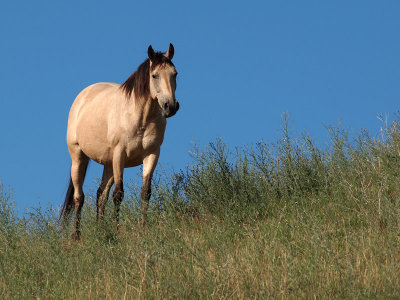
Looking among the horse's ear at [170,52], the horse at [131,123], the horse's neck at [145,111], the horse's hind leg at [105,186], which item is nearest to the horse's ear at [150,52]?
the horse at [131,123]

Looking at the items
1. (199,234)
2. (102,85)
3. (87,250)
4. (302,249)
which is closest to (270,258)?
(302,249)

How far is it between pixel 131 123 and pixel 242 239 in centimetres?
256

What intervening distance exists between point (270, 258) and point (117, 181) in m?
3.59

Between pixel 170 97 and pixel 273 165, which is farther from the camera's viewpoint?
pixel 273 165

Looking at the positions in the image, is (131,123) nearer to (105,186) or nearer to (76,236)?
(105,186)

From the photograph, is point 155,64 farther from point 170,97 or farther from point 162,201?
point 162,201

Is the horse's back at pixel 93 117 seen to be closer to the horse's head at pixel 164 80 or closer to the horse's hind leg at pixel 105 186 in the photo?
the horse's hind leg at pixel 105 186

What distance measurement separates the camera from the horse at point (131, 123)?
8336mm

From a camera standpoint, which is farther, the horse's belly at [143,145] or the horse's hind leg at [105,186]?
the horse's hind leg at [105,186]

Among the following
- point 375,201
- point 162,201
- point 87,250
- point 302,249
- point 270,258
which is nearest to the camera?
point 270,258

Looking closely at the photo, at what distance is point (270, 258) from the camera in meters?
5.83

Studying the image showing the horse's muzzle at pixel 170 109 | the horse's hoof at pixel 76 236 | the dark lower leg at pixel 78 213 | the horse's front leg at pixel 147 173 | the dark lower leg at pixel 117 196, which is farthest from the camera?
the dark lower leg at pixel 78 213

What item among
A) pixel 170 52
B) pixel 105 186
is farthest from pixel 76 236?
pixel 170 52

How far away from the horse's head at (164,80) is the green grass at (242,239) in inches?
57.3
